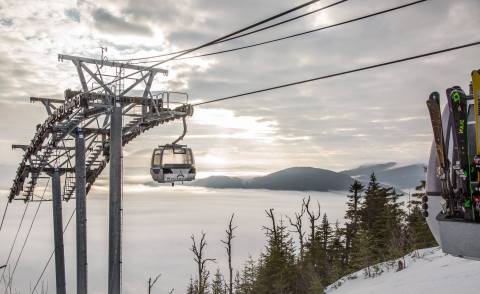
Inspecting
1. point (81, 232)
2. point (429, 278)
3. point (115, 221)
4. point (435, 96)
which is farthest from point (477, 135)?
point (81, 232)

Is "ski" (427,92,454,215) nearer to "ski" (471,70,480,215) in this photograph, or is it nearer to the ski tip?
the ski tip

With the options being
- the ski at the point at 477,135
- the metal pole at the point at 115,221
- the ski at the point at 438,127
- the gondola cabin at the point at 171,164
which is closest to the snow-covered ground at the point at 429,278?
the ski at the point at 438,127

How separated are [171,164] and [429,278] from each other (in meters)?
11.9

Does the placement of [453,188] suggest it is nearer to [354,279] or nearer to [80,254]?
[80,254]

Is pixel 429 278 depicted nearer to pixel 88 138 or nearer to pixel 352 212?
pixel 88 138

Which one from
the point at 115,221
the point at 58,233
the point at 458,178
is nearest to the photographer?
the point at 458,178

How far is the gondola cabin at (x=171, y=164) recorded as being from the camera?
55.3ft

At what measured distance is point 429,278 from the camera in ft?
62.2

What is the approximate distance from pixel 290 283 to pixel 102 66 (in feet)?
111

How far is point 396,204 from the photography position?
54250mm

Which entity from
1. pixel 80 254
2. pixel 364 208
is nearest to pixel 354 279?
pixel 80 254

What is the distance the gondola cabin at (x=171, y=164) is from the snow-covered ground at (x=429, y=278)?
993 centimetres

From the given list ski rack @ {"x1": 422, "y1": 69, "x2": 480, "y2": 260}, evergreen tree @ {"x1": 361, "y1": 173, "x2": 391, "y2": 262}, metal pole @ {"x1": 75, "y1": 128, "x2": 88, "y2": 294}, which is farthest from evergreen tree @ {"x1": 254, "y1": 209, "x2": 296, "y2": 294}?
ski rack @ {"x1": 422, "y1": 69, "x2": 480, "y2": 260}

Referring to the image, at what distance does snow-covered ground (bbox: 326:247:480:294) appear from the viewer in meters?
16.2
